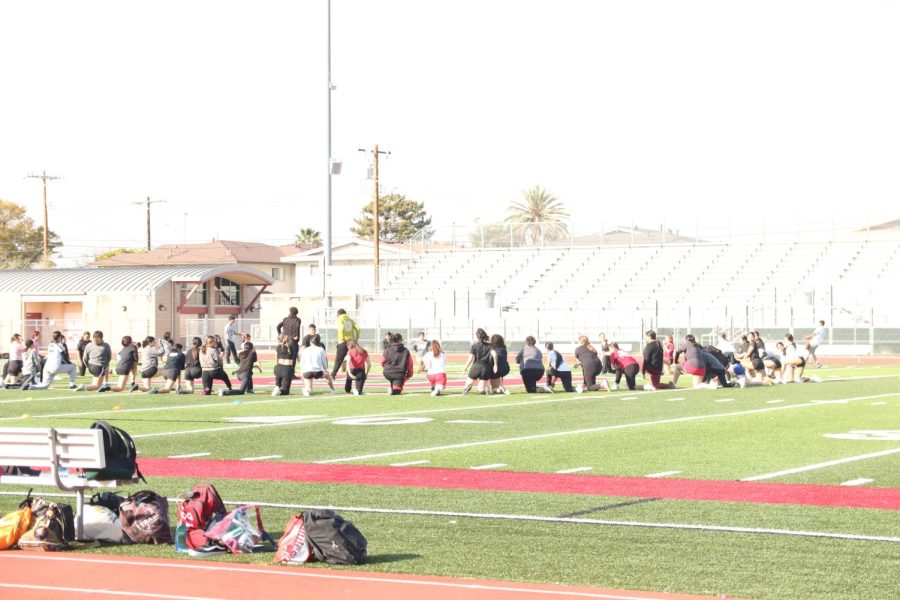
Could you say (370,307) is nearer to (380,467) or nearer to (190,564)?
(380,467)

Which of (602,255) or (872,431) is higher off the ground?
(602,255)

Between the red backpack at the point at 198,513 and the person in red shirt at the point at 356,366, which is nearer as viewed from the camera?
the red backpack at the point at 198,513

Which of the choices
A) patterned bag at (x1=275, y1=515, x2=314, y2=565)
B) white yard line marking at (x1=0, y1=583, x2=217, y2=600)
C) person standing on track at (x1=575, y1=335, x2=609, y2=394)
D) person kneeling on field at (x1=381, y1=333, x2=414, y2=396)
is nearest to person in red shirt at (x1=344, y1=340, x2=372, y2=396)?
person kneeling on field at (x1=381, y1=333, x2=414, y2=396)

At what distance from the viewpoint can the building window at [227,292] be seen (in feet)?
238

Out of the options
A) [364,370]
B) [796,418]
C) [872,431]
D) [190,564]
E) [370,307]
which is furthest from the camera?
[370,307]

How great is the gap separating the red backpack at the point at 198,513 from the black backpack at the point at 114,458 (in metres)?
0.52

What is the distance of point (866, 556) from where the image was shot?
9086mm

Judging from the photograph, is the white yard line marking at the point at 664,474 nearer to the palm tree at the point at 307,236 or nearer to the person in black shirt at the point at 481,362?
the person in black shirt at the point at 481,362

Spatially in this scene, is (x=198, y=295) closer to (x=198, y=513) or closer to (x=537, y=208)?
(x=537, y=208)

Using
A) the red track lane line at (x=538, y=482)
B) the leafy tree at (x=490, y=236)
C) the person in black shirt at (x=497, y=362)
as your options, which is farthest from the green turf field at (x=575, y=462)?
the leafy tree at (x=490, y=236)

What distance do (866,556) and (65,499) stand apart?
6693 mm

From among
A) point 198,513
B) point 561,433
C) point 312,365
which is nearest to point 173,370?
point 312,365

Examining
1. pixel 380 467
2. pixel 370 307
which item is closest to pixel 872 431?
pixel 380 467

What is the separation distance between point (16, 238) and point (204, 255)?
18.6 m
